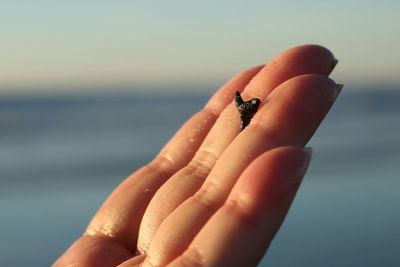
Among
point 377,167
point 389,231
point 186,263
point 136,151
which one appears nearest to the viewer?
point 186,263

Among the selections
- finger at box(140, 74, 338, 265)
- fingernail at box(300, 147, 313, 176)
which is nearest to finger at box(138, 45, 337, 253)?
finger at box(140, 74, 338, 265)

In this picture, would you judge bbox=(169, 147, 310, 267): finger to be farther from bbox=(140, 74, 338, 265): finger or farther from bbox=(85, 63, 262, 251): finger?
bbox=(85, 63, 262, 251): finger

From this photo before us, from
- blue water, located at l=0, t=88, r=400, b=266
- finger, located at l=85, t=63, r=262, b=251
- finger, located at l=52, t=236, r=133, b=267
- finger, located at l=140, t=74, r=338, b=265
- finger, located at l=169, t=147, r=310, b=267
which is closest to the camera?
finger, located at l=169, t=147, r=310, b=267

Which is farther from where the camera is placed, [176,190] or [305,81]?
[176,190]

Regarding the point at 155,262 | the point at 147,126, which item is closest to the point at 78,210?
the point at 155,262

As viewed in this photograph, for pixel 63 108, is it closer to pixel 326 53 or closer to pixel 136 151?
pixel 136 151

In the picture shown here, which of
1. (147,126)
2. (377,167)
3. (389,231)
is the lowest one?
(389,231)
